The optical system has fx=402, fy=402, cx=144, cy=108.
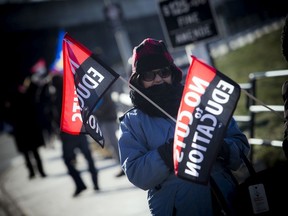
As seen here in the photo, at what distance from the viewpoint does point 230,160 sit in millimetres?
2701

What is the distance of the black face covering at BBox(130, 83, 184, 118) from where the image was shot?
112 inches

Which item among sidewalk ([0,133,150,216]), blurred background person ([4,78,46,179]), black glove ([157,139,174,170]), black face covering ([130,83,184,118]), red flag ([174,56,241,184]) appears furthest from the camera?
blurred background person ([4,78,46,179])

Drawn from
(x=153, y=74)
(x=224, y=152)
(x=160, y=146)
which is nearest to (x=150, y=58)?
(x=153, y=74)

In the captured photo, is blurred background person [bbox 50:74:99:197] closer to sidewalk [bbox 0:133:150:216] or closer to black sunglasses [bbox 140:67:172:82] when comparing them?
sidewalk [bbox 0:133:150:216]

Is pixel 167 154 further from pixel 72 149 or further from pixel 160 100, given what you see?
pixel 72 149

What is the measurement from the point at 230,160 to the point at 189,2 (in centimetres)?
333

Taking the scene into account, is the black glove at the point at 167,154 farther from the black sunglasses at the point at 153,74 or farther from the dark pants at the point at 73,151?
the dark pants at the point at 73,151

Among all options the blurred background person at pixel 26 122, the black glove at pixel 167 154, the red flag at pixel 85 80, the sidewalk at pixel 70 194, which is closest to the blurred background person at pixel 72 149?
the sidewalk at pixel 70 194

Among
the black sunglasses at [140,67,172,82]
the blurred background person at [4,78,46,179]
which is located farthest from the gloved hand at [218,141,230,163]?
the blurred background person at [4,78,46,179]

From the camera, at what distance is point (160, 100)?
112 inches

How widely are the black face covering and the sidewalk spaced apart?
2730 millimetres

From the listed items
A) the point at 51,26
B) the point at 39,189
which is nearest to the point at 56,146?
the point at 39,189

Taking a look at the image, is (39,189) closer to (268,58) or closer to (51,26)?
(268,58)

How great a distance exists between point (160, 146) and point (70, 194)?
194 inches
